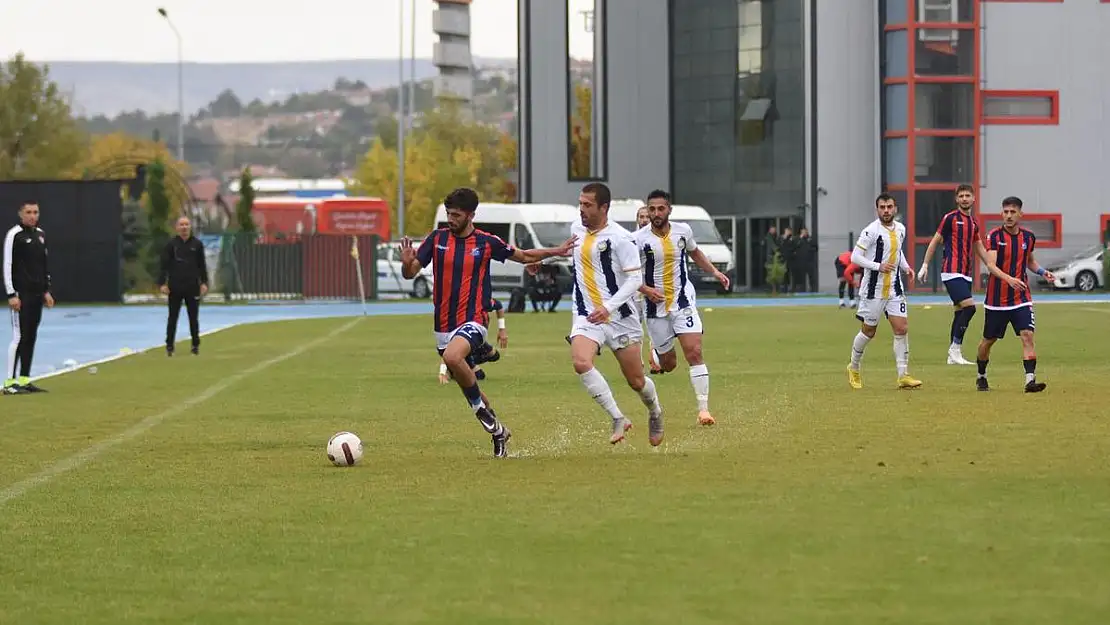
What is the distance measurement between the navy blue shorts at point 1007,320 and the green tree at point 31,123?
254 ft

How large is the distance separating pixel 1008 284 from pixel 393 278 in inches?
1702

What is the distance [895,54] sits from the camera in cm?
6078

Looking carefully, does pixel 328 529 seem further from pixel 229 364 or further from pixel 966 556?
pixel 229 364

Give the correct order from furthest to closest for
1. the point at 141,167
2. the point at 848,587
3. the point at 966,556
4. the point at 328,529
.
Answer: the point at 141,167 < the point at 328,529 < the point at 966,556 < the point at 848,587

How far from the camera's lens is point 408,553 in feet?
29.7

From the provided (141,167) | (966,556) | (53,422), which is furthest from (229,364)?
(141,167)

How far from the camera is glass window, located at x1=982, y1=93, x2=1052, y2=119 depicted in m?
61.8

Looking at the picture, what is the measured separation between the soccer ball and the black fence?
144 feet

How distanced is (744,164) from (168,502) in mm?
55172

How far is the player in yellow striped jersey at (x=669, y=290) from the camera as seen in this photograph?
53.7 feet

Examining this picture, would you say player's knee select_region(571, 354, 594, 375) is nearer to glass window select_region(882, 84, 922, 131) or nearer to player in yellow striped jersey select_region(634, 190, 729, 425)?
player in yellow striped jersey select_region(634, 190, 729, 425)

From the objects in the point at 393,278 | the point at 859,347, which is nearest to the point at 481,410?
the point at 859,347

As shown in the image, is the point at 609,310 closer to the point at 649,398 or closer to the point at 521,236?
the point at 649,398

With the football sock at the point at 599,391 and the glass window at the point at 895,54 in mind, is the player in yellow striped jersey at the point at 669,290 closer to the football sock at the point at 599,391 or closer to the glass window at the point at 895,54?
the football sock at the point at 599,391
